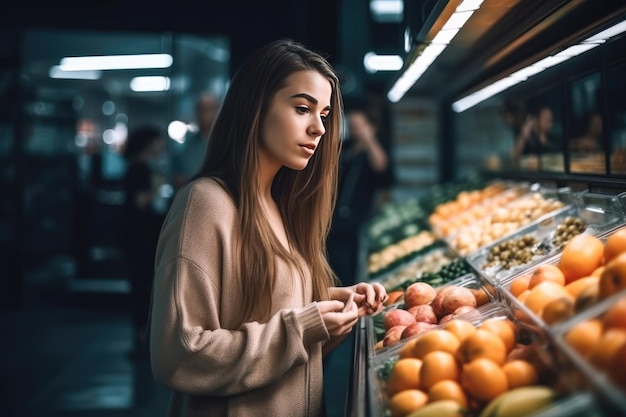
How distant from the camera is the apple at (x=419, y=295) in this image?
9.07ft

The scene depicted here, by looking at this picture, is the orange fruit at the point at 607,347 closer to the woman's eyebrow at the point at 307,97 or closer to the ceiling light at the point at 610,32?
the woman's eyebrow at the point at 307,97

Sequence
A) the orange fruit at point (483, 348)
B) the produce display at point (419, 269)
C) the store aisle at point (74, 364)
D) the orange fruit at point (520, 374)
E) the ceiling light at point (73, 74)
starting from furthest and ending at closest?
1. the ceiling light at point (73, 74)
2. the store aisle at point (74, 364)
3. the produce display at point (419, 269)
4. the orange fruit at point (483, 348)
5. the orange fruit at point (520, 374)

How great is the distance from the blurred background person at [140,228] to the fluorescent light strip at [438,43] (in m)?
3.17

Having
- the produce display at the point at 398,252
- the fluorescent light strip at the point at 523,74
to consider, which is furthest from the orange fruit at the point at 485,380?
the produce display at the point at 398,252

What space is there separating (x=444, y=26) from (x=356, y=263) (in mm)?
4001

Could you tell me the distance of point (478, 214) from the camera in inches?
186

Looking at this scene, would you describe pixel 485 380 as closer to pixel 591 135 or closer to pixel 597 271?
pixel 597 271

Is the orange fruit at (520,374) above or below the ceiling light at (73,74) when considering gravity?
below

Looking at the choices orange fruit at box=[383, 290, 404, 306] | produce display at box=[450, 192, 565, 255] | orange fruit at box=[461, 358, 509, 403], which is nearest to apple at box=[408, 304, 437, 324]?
orange fruit at box=[383, 290, 404, 306]

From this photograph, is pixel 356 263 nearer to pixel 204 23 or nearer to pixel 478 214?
pixel 478 214

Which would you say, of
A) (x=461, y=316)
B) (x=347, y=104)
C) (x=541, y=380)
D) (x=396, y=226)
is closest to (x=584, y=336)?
(x=541, y=380)

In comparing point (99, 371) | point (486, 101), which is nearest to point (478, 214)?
point (486, 101)

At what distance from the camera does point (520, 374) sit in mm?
1569

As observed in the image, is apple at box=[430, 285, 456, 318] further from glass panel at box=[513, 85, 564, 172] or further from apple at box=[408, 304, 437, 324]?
glass panel at box=[513, 85, 564, 172]
